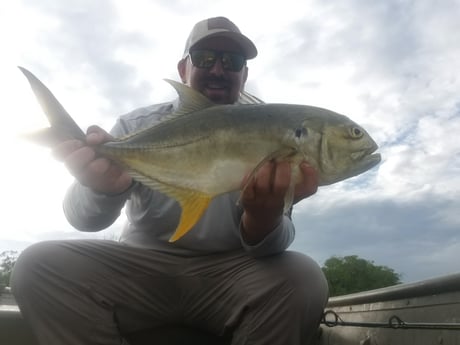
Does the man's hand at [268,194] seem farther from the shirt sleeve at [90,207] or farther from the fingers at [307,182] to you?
the shirt sleeve at [90,207]

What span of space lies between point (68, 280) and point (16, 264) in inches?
12.7

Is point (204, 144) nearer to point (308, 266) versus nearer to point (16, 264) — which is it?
point (308, 266)

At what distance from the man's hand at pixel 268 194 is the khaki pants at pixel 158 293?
0.77 ft

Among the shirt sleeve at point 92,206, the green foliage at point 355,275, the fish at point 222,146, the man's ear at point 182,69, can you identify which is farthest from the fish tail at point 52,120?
the green foliage at point 355,275

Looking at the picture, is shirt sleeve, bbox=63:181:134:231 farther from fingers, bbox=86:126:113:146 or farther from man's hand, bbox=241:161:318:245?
man's hand, bbox=241:161:318:245

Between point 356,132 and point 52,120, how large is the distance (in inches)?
65.9

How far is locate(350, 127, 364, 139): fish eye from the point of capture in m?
2.44

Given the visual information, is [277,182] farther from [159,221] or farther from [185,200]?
[159,221]

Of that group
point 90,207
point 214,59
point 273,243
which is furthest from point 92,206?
point 214,59

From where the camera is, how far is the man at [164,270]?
8.34 feet

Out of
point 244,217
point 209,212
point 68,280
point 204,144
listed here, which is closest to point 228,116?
point 204,144

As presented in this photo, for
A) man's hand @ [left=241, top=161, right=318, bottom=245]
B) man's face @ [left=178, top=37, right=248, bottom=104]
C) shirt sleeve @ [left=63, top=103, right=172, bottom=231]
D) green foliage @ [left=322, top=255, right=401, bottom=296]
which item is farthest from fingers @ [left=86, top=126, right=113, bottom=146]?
green foliage @ [left=322, top=255, right=401, bottom=296]

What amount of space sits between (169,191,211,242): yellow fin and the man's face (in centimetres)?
144

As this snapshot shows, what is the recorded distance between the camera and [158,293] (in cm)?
288
